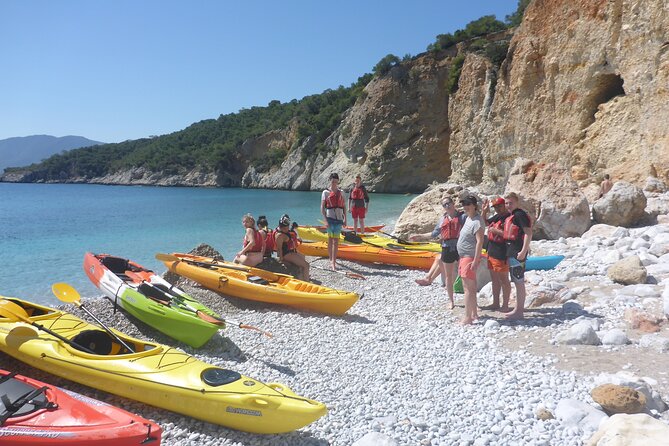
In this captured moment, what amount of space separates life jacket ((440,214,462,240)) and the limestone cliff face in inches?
397

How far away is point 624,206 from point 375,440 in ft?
32.3

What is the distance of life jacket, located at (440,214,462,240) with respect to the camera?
6.73m

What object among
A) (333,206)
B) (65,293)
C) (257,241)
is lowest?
(65,293)

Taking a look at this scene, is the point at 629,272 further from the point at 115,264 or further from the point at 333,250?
the point at 115,264

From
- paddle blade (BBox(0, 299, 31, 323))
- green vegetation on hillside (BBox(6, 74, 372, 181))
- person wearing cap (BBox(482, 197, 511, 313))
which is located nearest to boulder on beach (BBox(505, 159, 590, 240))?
person wearing cap (BBox(482, 197, 511, 313))

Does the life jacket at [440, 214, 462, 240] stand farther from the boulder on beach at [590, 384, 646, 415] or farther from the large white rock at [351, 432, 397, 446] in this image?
the large white rock at [351, 432, 397, 446]

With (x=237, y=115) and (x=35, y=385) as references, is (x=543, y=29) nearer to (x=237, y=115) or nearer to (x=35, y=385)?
(x=35, y=385)

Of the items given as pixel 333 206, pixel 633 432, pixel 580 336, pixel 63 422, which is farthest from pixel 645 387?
pixel 333 206

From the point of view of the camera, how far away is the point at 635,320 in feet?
16.9

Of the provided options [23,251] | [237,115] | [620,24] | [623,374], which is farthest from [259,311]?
[237,115]

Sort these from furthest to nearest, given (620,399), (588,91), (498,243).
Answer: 1. (588,91)
2. (498,243)
3. (620,399)

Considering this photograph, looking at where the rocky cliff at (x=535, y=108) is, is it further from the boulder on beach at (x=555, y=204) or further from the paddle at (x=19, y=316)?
the paddle at (x=19, y=316)

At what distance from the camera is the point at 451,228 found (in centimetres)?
675

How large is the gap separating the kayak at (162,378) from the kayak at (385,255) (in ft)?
21.2
